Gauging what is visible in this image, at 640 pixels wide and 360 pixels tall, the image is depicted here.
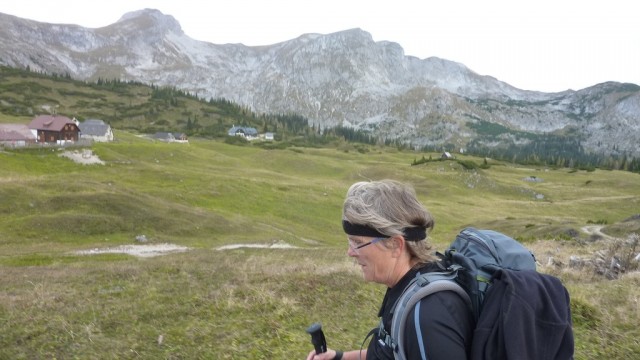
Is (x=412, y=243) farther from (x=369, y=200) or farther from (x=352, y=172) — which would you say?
(x=352, y=172)

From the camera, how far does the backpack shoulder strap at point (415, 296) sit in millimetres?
3303

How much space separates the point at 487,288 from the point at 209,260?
2451 cm

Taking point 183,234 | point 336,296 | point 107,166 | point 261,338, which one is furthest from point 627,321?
point 107,166

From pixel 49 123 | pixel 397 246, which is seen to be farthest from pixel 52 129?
pixel 397 246

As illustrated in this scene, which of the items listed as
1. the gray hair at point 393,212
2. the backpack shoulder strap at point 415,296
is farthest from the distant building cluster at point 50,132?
the backpack shoulder strap at point 415,296

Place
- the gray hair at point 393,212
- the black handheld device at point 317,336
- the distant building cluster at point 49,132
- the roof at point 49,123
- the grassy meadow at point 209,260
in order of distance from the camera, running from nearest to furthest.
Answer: the gray hair at point 393,212, the black handheld device at point 317,336, the grassy meadow at point 209,260, the distant building cluster at point 49,132, the roof at point 49,123

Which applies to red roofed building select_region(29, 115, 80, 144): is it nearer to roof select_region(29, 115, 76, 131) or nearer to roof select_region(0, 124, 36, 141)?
roof select_region(29, 115, 76, 131)

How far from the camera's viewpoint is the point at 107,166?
69.8 m

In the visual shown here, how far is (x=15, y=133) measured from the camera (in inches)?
3457

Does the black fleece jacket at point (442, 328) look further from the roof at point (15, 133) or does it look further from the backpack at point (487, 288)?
the roof at point (15, 133)

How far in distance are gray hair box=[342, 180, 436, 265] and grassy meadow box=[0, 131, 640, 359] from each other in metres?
6.66

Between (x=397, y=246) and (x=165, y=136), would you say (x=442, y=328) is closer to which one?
(x=397, y=246)

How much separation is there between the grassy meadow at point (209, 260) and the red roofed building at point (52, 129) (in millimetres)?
24178

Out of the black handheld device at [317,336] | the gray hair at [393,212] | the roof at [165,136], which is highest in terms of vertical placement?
the gray hair at [393,212]
